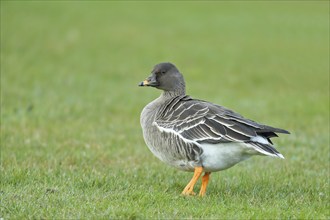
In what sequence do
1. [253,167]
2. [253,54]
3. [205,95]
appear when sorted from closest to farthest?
[253,167] < [205,95] < [253,54]

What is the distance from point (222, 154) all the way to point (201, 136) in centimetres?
33

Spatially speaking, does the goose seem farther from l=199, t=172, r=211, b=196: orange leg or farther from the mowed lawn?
the mowed lawn

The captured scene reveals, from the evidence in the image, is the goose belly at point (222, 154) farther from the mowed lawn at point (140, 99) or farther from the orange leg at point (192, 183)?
the mowed lawn at point (140, 99)

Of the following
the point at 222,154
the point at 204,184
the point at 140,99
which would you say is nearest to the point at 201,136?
the point at 222,154

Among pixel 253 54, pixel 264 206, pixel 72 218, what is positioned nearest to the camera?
pixel 72 218

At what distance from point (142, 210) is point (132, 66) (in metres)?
15.4

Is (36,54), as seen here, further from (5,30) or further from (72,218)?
(72,218)

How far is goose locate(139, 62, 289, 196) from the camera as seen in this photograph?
23.4 ft

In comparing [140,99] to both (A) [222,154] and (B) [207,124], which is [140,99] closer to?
(B) [207,124]

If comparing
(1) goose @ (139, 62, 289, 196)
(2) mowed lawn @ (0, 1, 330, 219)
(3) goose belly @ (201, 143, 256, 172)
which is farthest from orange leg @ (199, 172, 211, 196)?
(3) goose belly @ (201, 143, 256, 172)

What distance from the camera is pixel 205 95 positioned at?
17594 millimetres

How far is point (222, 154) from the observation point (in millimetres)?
7277

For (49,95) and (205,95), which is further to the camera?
(205,95)

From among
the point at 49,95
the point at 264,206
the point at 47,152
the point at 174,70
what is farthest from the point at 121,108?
the point at 264,206
